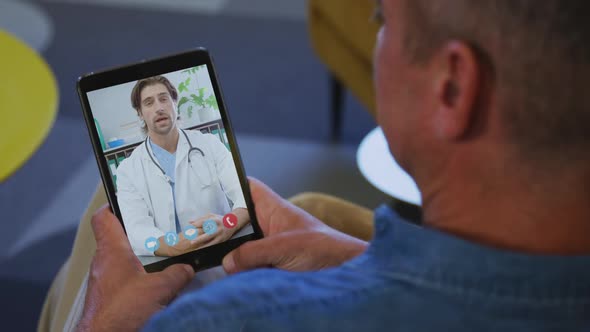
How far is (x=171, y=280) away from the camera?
34.7 inches

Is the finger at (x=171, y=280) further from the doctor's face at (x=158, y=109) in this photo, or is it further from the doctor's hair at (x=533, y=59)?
the doctor's hair at (x=533, y=59)

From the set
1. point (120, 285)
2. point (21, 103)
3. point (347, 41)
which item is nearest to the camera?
point (120, 285)

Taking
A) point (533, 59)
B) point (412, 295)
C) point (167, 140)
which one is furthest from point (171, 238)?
point (533, 59)

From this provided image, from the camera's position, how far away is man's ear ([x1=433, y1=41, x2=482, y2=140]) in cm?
49

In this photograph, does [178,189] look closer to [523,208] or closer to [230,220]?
[230,220]

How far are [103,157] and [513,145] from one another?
58cm

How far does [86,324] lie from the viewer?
864 millimetres

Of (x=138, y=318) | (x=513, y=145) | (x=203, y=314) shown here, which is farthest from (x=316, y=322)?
(x=138, y=318)

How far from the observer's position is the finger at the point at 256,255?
89 centimetres

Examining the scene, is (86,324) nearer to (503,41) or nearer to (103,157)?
(103,157)

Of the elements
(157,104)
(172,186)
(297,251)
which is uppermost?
(157,104)

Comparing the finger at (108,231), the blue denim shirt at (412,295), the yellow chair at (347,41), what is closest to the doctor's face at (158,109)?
the finger at (108,231)

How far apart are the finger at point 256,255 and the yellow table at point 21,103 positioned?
0.59 m

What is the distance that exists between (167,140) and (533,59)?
573 millimetres
